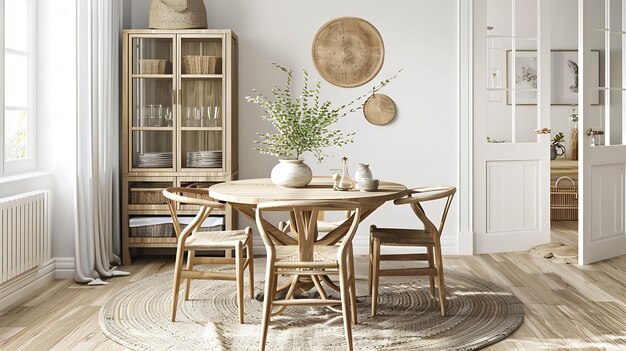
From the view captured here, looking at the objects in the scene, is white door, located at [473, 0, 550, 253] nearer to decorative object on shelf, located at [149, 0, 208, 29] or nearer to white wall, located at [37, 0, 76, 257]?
decorative object on shelf, located at [149, 0, 208, 29]

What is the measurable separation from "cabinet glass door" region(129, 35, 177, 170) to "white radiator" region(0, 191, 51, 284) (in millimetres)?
972

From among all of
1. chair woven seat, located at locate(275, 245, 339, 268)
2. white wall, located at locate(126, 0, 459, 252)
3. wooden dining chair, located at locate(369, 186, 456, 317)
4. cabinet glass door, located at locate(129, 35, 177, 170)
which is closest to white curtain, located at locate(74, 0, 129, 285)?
cabinet glass door, located at locate(129, 35, 177, 170)

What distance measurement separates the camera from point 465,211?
604 cm

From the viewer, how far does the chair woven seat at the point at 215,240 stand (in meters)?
3.89

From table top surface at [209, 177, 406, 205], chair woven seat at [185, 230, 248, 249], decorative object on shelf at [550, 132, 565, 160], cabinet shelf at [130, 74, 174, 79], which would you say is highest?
cabinet shelf at [130, 74, 174, 79]

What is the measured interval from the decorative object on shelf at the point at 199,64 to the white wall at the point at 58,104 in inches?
37.8

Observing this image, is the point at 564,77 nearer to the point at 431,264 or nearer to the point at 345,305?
the point at 431,264

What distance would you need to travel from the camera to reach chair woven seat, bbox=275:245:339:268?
338 cm

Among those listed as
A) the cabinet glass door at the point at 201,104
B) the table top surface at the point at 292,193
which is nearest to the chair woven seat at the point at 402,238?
the table top surface at the point at 292,193

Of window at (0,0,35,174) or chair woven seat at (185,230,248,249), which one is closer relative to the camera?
chair woven seat at (185,230,248,249)

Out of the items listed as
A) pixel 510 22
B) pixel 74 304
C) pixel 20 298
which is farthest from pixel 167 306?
pixel 510 22

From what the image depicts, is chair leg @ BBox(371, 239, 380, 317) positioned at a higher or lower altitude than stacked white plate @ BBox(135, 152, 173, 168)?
lower

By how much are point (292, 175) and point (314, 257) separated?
0.70 metres

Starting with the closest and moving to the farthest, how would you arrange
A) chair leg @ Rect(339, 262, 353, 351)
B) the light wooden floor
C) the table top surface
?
chair leg @ Rect(339, 262, 353, 351) → the light wooden floor → the table top surface
